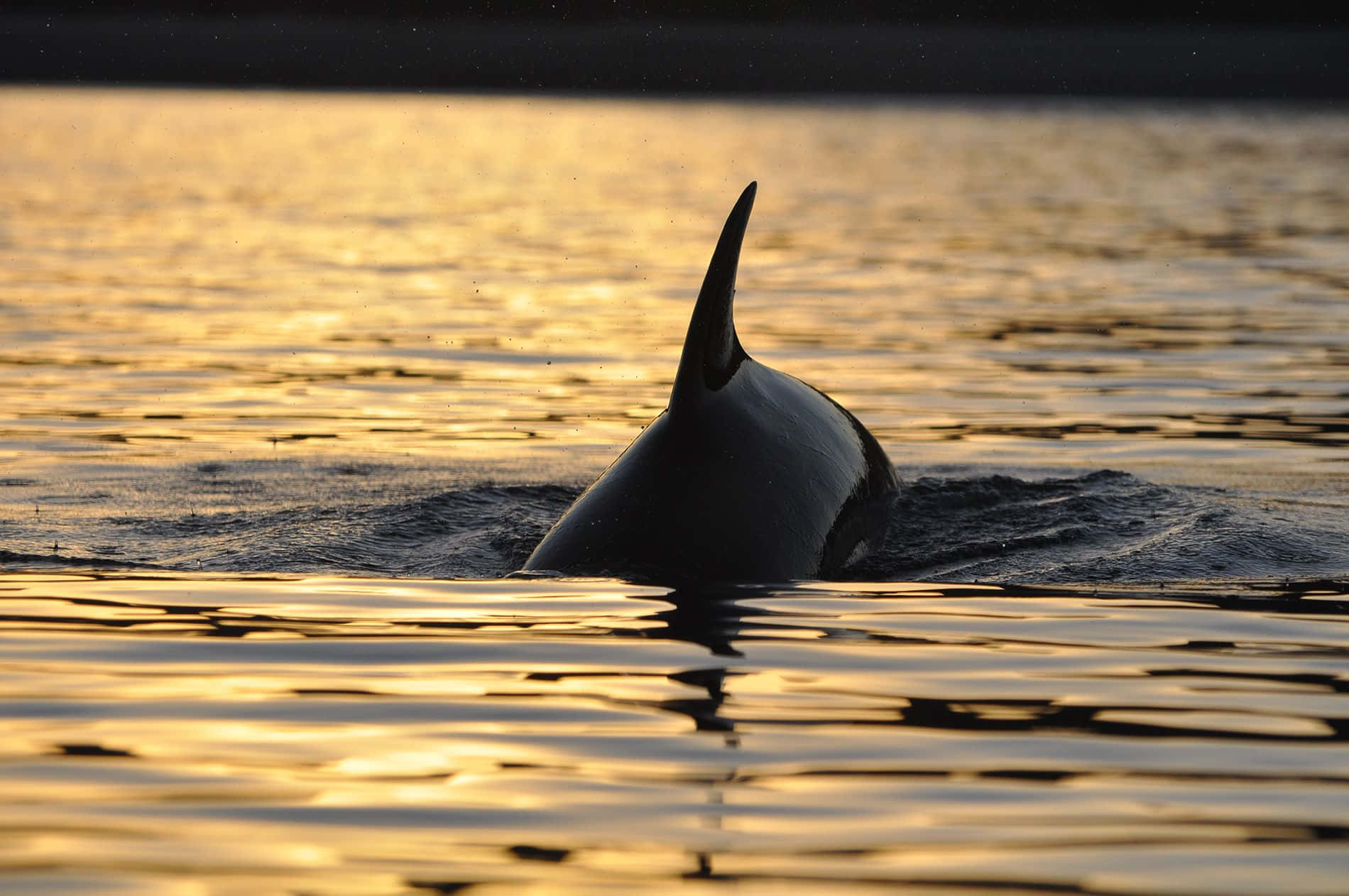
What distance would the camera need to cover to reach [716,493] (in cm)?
803

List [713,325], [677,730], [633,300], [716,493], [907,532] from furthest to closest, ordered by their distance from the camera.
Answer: [633,300], [907,532], [713,325], [716,493], [677,730]

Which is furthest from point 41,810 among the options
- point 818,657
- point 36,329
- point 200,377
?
point 36,329

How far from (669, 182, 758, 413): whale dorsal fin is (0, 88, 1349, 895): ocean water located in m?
0.88

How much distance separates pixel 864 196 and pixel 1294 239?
31.3 ft

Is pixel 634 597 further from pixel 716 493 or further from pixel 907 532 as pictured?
pixel 907 532

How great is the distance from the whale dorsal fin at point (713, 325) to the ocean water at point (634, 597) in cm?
88

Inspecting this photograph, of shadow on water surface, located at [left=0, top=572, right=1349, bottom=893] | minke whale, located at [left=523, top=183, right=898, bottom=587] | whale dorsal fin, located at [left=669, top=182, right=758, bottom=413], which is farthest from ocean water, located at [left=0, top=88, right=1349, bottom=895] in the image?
whale dorsal fin, located at [left=669, top=182, right=758, bottom=413]

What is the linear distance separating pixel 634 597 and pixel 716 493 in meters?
0.55

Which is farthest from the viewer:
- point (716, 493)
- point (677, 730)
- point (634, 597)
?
point (716, 493)

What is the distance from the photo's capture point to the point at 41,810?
209 inches

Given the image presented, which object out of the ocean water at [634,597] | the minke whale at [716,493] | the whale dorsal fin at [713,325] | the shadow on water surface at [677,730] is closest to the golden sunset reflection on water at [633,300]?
the ocean water at [634,597]

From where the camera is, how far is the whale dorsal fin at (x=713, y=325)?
8.17m

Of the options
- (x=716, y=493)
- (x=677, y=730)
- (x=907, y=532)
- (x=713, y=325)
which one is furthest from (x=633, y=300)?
(x=677, y=730)

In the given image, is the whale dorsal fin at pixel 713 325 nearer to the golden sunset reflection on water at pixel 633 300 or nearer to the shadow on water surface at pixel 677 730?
the shadow on water surface at pixel 677 730
